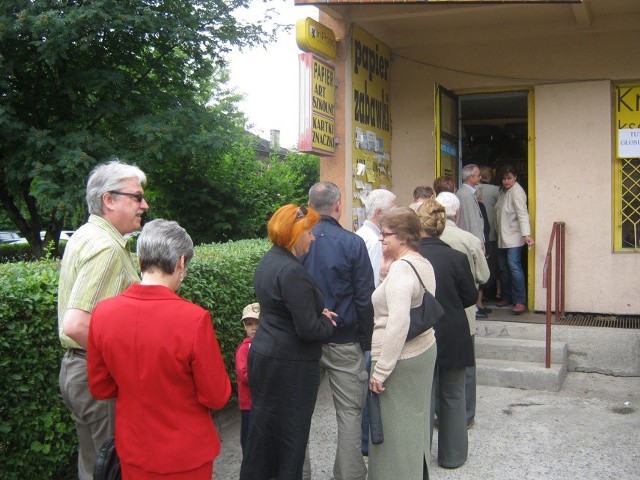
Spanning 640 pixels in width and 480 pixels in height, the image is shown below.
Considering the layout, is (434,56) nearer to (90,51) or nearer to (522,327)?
(522,327)

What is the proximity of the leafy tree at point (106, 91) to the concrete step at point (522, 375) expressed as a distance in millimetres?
6231

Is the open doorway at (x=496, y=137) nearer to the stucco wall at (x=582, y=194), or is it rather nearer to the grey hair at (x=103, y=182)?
A: the stucco wall at (x=582, y=194)

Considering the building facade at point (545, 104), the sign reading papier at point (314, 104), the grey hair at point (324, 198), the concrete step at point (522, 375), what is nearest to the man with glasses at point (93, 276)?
the grey hair at point (324, 198)

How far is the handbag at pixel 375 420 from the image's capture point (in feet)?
12.8

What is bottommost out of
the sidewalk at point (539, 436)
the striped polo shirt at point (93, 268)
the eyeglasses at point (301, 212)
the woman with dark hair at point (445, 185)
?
the sidewalk at point (539, 436)

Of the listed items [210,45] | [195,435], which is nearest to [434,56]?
[210,45]

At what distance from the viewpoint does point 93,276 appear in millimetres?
3021

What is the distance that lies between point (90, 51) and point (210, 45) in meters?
2.17

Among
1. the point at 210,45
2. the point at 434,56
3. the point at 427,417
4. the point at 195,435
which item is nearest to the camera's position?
the point at 195,435

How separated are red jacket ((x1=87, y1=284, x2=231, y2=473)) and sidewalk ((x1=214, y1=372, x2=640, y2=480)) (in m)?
2.23

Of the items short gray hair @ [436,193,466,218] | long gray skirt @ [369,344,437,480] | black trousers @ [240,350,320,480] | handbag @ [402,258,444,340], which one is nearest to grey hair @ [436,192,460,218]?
short gray hair @ [436,193,466,218]

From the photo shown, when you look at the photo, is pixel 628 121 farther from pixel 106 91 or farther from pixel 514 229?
pixel 106 91

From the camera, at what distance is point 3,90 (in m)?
12.1

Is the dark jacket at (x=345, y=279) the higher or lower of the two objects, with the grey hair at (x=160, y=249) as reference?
lower
